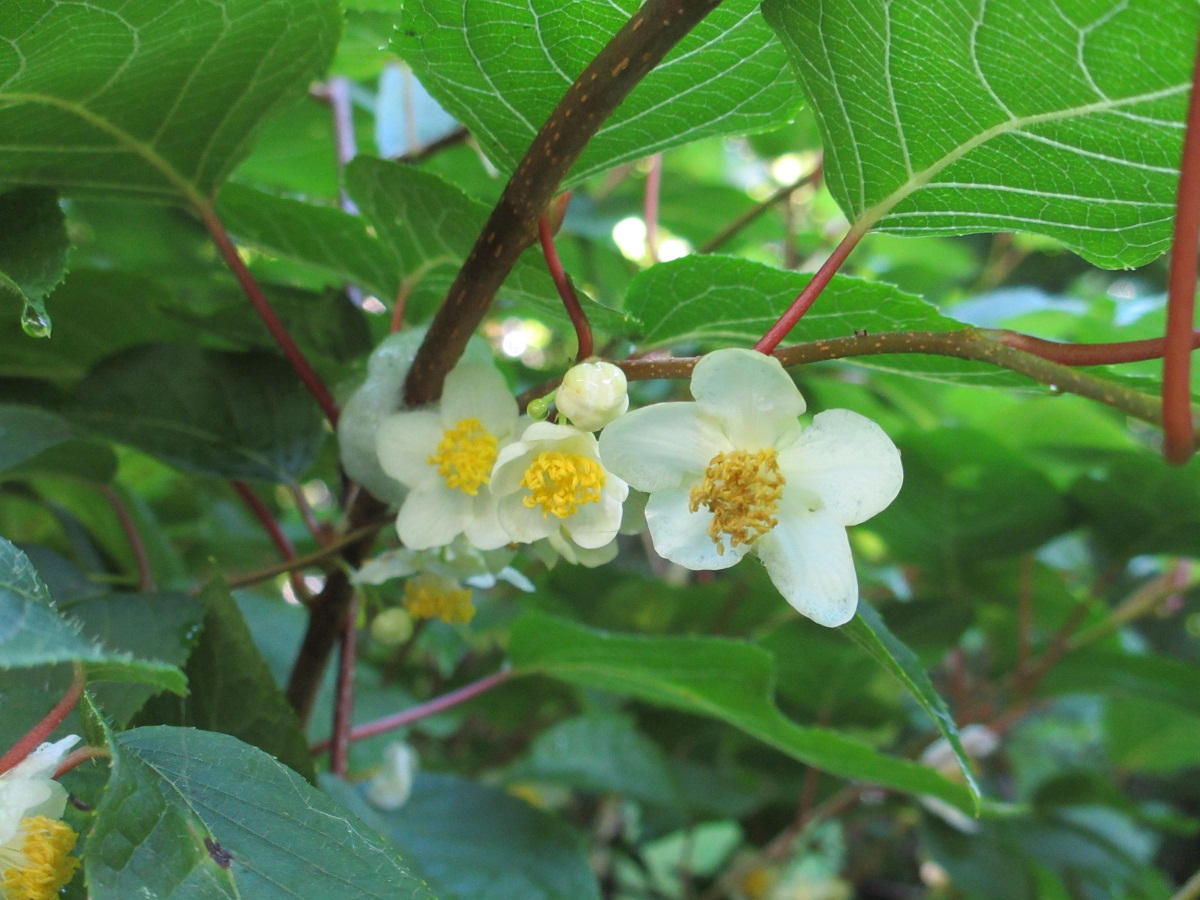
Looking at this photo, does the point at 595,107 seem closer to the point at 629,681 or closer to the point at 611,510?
the point at 611,510

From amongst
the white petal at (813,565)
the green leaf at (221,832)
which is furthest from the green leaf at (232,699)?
the white petal at (813,565)

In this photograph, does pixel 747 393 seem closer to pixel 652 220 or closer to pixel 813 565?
pixel 813 565

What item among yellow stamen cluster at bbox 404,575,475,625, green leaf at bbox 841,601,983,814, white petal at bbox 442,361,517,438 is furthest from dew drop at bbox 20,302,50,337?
green leaf at bbox 841,601,983,814

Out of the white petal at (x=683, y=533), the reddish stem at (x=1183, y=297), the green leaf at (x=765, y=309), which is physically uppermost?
the reddish stem at (x=1183, y=297)

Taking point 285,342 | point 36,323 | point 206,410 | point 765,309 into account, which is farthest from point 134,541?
point 765,309

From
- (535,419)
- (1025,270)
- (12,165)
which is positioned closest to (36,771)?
(535,419)

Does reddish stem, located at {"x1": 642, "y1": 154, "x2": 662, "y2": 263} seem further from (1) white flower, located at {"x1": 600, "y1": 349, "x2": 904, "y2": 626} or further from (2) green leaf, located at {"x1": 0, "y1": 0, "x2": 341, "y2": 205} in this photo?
(1) white flower, located at {"x1": 600, "y1": 349, "x2": 904, "y2": 626}

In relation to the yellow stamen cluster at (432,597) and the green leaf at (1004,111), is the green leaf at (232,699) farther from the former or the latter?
the green leaf at (1004,111)
